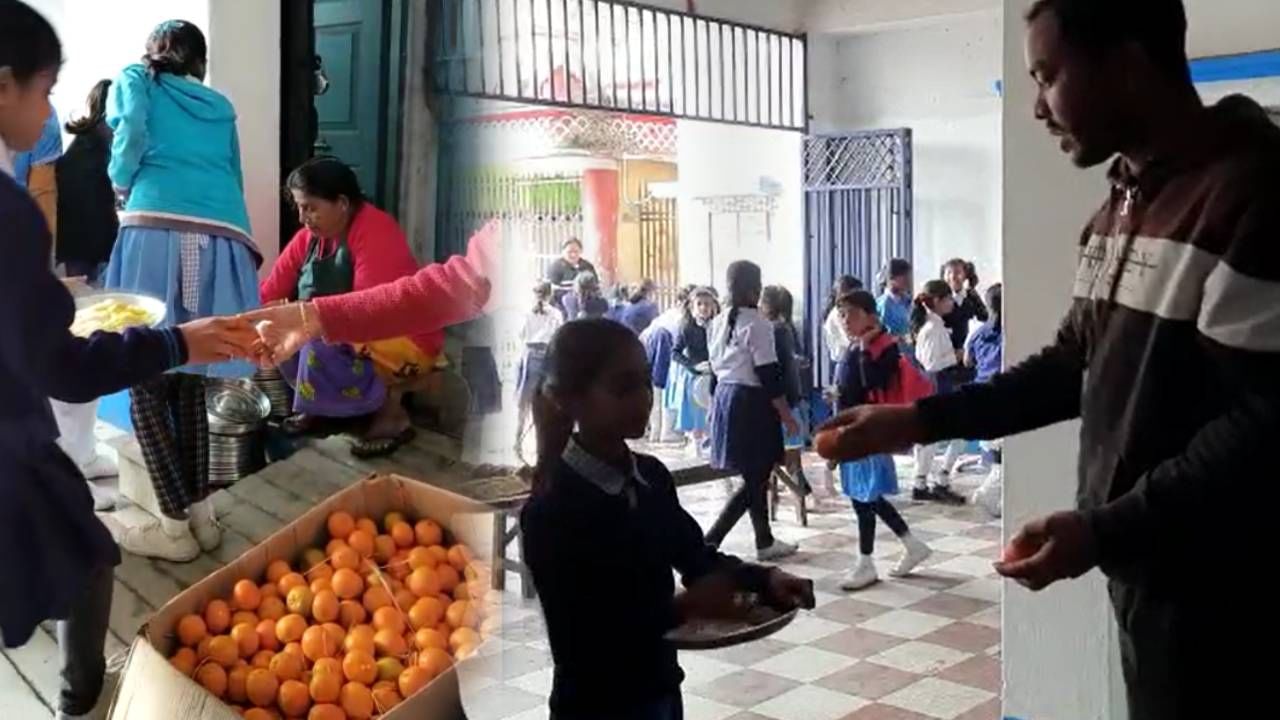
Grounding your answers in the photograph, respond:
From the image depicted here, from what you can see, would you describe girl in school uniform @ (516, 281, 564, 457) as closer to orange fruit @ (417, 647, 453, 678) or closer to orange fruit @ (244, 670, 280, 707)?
orange fruit @ (417, 647, 453, 678)

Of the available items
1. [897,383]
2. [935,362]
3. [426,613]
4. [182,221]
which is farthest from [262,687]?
[935,362]

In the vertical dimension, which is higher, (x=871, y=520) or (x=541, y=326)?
(x=541, y=326)

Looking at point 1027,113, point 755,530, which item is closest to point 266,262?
point 1027,113

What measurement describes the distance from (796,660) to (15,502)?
1.47 meters

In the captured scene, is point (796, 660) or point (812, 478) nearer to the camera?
point (796, 660)

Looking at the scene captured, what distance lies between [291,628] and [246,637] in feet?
0.15

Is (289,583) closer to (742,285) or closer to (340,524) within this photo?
(340,524)

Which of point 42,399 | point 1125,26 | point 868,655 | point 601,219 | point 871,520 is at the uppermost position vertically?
point 1125,26

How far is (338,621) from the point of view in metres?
0.85

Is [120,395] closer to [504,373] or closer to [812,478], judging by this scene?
[504,373]

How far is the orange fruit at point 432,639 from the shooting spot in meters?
0.81

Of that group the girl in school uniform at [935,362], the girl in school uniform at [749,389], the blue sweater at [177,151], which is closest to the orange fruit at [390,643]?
the blue sweater at [177,151]

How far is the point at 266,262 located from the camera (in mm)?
931

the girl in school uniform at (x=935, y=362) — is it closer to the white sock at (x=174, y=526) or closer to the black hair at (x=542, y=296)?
the white sock at (x=174, y=526)
